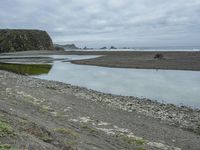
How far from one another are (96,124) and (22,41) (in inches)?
5537

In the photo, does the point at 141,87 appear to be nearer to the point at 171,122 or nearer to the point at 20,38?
the point at 171,122

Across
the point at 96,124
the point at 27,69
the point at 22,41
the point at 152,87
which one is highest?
the point at 22,41

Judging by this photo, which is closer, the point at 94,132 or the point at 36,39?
the point at 94,132

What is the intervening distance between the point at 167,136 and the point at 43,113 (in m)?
5.98

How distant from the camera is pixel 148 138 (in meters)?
13.4

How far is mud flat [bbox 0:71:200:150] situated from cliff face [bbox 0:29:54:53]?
12895cm

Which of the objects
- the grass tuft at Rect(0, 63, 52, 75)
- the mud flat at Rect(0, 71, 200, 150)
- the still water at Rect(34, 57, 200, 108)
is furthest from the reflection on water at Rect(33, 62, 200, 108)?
the grass tuft at Rect(0, 63, 52, 75)

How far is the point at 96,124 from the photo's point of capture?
590 inches

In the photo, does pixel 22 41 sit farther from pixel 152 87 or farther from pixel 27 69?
pixel 152 87

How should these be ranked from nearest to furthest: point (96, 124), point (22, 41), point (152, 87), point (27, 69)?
point (96, 124) < point (152, 87) < point (27, 69) < point (22, 41)

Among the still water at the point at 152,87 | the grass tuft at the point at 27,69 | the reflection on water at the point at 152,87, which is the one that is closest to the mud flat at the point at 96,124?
the still water at the point at 152,87

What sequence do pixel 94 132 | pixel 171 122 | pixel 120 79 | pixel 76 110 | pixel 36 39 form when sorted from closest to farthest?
pixel 94 132
pixel 171 122
pixel 76 110
pixel 120 79
pixel 36 39

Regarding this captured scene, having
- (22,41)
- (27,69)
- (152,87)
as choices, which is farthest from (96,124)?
(22,41)

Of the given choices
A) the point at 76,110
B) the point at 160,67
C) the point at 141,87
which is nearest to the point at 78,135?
the point at 76,110
